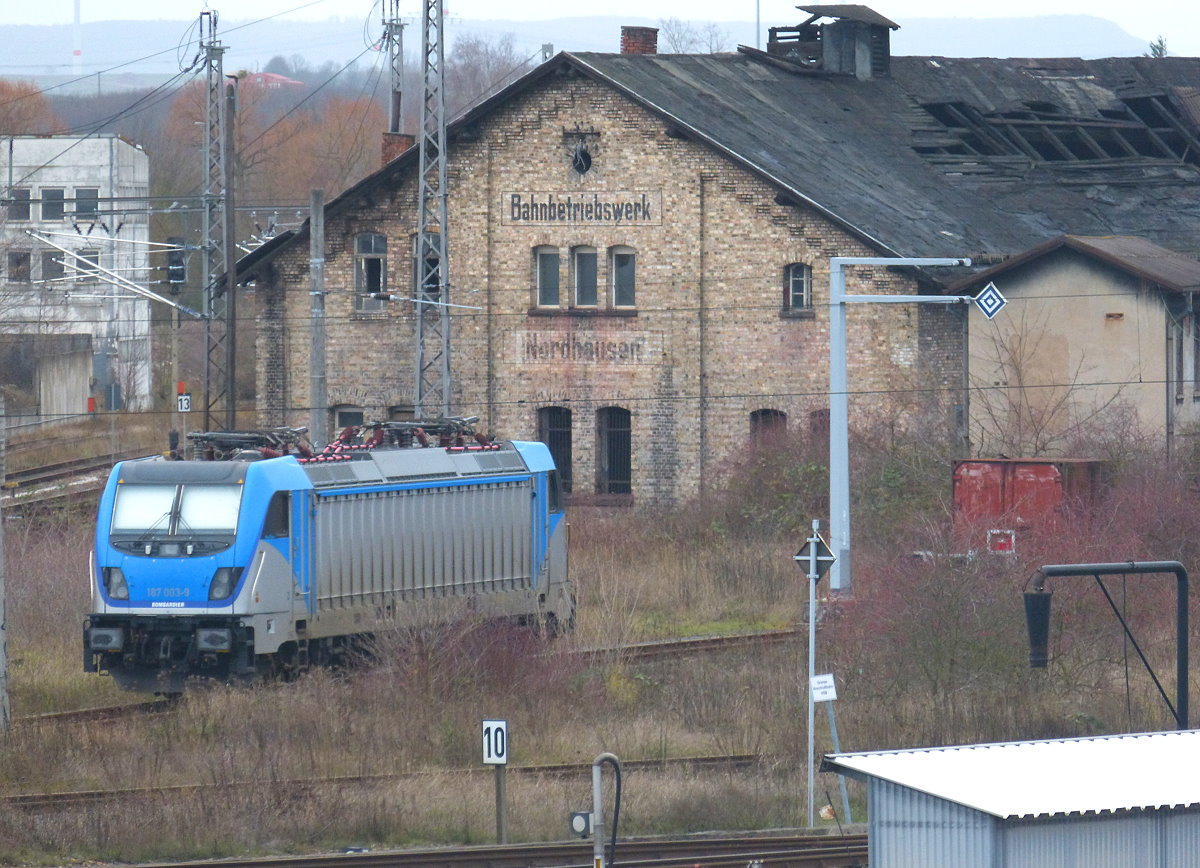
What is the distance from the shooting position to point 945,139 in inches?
1603

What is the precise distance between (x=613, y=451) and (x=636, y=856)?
74.1ft

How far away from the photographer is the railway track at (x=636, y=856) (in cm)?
1373

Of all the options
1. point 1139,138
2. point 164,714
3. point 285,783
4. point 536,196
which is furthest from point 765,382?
point 285,783

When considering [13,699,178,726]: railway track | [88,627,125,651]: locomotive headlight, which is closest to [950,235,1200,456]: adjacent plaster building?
[13,699,178,726]: railway track

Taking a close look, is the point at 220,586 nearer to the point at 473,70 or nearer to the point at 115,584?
the point at 115,584

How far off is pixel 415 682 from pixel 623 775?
10.4 feet

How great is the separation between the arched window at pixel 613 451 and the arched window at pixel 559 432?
63 centimetres

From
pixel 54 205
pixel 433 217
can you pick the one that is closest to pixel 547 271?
pixel 433 217

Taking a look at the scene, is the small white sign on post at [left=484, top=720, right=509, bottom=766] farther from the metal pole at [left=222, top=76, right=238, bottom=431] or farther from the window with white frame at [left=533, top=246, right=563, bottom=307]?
→ the window with white frame at [left=533, top=246, right=563, bottom=307]

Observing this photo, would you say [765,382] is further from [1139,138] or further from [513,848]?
[513,848]

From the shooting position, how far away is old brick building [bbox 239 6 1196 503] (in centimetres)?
3412

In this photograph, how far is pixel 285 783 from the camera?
15.6 meters

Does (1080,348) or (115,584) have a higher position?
(1080,348)

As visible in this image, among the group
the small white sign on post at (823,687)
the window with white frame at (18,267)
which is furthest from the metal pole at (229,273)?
the window with white frame at (18,267)
